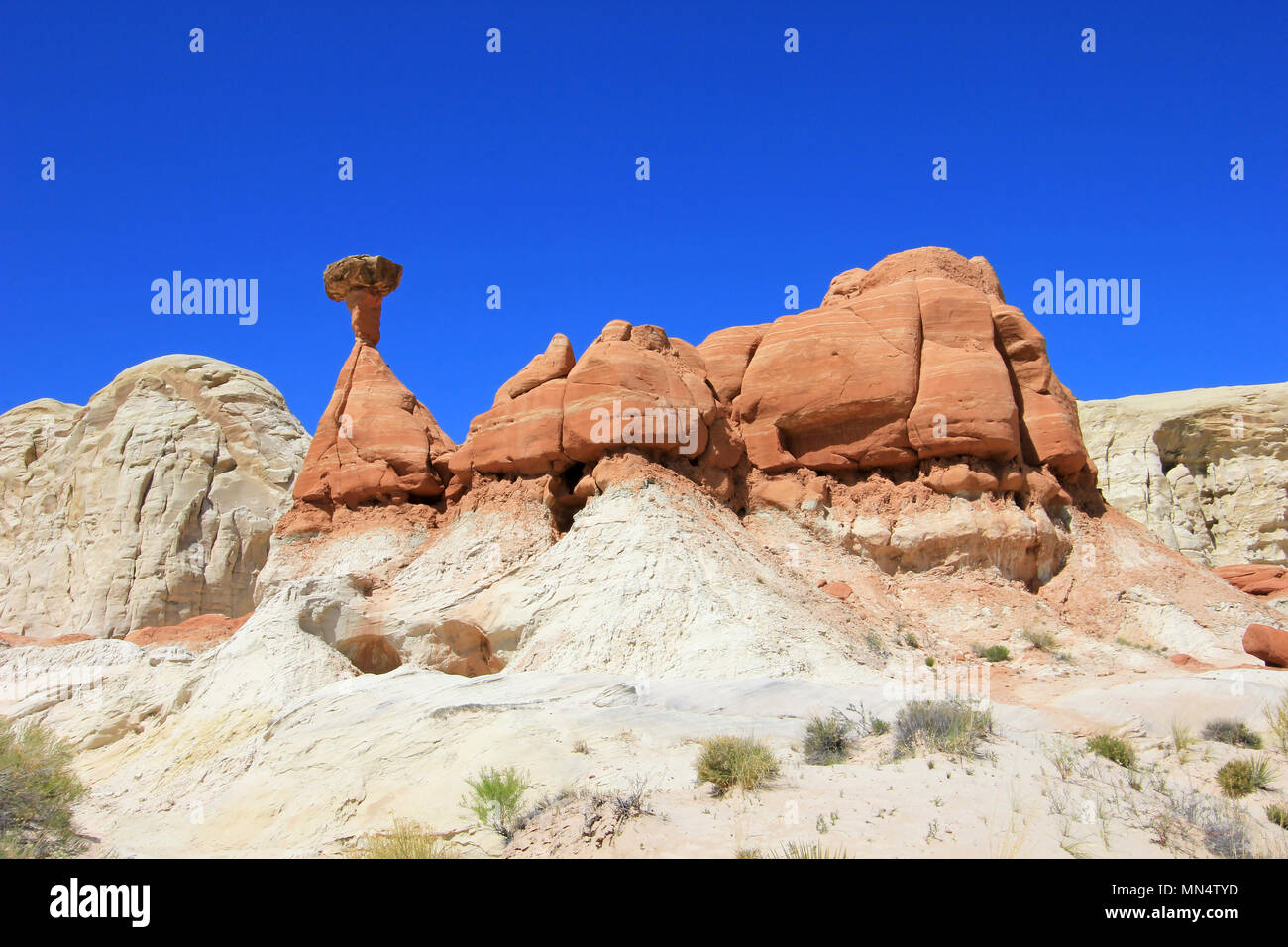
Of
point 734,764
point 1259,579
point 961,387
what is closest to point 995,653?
point 961,387

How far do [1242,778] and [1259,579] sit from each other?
21.1 m

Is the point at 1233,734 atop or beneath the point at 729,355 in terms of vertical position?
beneath

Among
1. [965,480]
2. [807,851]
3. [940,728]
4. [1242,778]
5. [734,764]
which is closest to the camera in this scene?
[807,851]

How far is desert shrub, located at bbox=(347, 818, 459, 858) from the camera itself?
905cm

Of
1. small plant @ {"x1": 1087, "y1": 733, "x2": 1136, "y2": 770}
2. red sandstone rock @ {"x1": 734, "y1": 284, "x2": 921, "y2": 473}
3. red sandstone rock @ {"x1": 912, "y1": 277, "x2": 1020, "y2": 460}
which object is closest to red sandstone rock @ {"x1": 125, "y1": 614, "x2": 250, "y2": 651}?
red sandstone rock @ {"x1": 734, "y1": 284, "x2": 921, "y2": 473}

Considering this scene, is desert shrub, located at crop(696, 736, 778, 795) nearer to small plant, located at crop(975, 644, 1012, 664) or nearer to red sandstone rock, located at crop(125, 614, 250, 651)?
small plant, located at crop(975, 644, 1012, 664)

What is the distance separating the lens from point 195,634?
29.0m

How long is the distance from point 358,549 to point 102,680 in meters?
6.66

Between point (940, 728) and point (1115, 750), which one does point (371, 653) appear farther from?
point (1115, 750)
